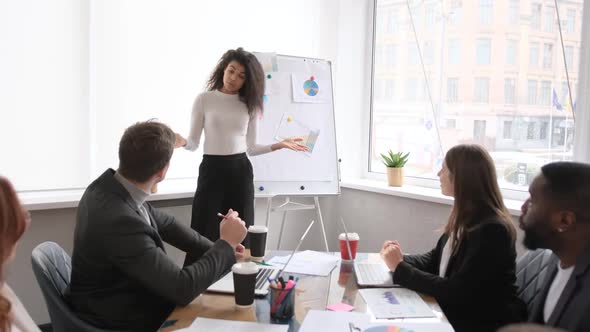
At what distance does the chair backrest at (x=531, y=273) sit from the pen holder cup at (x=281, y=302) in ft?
3.16

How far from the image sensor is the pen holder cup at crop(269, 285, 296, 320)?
1406 millimetres

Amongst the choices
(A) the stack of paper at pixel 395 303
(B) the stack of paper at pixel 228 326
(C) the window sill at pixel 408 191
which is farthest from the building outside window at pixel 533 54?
(B) the stack of paper at pixel 228 326

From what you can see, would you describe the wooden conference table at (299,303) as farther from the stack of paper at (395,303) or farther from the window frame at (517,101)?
the window frame at (517,101)

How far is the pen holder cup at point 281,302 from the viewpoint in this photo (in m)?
1.41

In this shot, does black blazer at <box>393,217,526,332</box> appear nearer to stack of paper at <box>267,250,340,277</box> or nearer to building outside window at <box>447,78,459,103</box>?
stack of paper at <box>267,250,340,277</box>

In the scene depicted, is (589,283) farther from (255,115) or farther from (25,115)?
(25,115)

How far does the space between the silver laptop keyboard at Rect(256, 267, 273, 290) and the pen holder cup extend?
0.22 m

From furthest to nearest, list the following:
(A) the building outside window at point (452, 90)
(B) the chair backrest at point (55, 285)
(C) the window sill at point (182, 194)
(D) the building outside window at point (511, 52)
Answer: (A) the building outside window at point (452, 90) < (D) the building outside window at point (511, 52) < (C) the window sill at point (182, 194) < (B) the chair backrest at point (55, 285)

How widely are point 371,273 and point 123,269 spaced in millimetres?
888

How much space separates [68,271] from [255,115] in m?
1.50

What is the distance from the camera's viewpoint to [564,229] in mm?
1394

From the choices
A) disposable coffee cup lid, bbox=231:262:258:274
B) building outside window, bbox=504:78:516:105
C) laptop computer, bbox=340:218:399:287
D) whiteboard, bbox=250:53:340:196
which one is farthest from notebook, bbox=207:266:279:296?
building outside window, bbox=504:78:516:105

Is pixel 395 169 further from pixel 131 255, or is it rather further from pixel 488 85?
pixel 131 255

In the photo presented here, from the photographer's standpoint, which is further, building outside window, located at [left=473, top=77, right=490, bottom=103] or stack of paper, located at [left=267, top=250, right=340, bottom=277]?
building outside window, located at [left=473, top=77, right=490, bottom=103]
